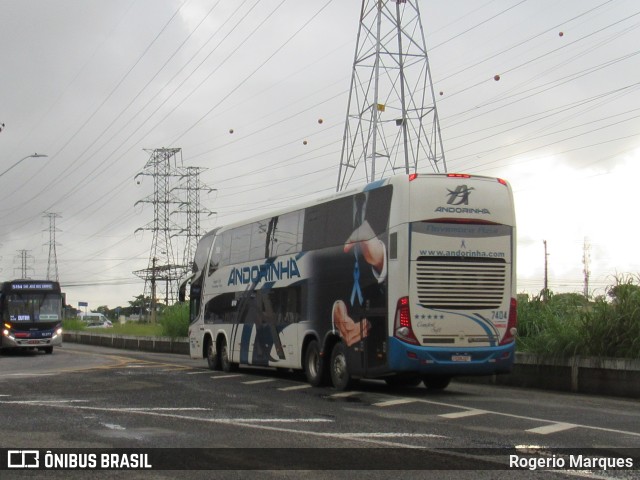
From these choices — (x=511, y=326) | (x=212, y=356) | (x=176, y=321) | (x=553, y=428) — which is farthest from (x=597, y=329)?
(x=176, y=321)

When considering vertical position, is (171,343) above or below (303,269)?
below

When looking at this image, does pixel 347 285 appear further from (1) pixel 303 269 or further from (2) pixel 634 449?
(2) pixel 634 449

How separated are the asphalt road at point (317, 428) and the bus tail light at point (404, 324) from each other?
1034 millimetres

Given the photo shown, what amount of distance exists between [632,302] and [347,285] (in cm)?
546

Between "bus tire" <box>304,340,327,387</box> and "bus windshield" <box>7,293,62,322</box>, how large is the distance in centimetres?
2196

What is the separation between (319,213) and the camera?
1934cm

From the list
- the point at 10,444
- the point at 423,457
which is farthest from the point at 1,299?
the point at 423,457

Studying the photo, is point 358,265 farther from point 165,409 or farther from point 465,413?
point 165,409

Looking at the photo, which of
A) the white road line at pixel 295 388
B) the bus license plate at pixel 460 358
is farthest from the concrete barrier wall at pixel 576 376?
the white road line at pixel 295 388

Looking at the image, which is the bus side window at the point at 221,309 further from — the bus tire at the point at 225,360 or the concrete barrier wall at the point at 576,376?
the concrete barrier wall at the point at 576,376

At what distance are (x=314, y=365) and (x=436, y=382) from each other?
247cm

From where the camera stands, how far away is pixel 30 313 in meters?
38.6

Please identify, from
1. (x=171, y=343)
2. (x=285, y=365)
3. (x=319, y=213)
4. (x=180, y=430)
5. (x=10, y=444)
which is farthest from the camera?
(x=171, y=343)

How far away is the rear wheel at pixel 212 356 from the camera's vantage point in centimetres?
2531
